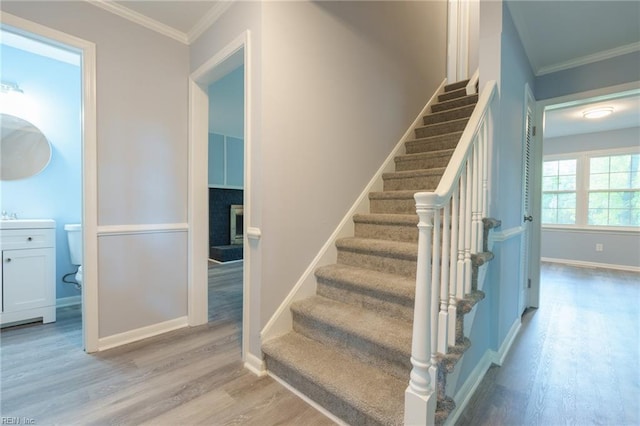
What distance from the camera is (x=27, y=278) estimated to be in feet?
7.74

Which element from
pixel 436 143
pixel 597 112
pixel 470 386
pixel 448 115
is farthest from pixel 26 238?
pixel 597 112

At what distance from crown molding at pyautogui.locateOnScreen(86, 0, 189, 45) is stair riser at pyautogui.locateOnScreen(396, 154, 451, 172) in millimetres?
2098

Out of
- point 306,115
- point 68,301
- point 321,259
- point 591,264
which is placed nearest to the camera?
point 306,115

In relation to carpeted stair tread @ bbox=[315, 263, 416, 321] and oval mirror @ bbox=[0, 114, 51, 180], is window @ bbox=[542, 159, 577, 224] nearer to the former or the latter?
carpeted stair tread @ bbox=[315, 263, 416, 321]

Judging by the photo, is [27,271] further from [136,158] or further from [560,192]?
[560,192]

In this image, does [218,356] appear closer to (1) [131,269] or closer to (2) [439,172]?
(1) [131,269]

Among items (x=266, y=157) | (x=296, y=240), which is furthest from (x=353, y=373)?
(x=266, y=157)

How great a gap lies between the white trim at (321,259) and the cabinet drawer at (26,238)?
2.16 metres

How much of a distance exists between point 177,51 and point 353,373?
264cm

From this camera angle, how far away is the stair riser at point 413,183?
228cm

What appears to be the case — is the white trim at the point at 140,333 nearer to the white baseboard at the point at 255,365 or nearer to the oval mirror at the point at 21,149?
the white baseboard at the point at 255,365

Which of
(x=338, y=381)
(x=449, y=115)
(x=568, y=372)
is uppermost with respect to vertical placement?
(x=449, y=115)

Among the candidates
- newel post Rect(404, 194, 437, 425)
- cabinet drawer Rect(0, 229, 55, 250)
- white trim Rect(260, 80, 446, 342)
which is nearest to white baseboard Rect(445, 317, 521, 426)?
newel post Rect(404, 194, 437, 425)

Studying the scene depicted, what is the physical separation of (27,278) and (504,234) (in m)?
3.69
